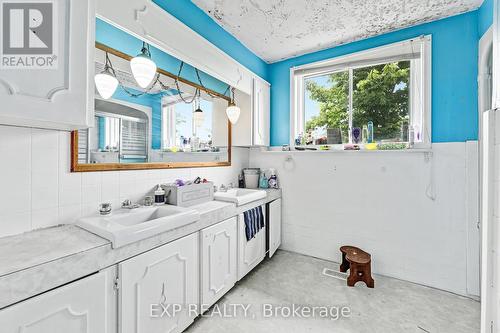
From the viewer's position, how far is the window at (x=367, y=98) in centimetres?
216

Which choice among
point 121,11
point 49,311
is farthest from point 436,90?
point 49,311

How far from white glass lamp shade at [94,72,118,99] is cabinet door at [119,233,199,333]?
1.09 metres

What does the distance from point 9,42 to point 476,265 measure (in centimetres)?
346

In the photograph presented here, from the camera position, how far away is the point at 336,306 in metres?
1.80

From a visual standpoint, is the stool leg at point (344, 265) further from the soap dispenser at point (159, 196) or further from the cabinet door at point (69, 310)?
the cabinet door at point (69, 310)

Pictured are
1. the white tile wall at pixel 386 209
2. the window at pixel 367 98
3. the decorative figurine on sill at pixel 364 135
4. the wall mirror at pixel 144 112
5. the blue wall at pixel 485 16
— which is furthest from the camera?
the decorative figurine on sill at pixel 364 135

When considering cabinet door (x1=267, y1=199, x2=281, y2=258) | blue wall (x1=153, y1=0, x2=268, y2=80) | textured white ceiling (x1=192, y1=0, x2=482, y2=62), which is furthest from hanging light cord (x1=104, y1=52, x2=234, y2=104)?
cabinet door (x1=267, y1=199, x2=281, y2=258)

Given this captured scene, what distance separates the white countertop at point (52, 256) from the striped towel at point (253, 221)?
2.92 ft

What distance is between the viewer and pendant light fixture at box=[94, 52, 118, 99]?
4.64 feet

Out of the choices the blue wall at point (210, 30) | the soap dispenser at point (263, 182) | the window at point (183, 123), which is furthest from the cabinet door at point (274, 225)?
the blue wall at point (210, 30)

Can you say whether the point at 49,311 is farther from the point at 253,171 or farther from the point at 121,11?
the point at 253,171

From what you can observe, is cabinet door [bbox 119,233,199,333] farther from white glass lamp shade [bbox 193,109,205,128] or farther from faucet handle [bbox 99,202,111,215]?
white glass lamp shade [bbox 193,109,205,128]

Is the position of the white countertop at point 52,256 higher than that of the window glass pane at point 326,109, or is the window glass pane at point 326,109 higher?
the window glass pane at point 326,109

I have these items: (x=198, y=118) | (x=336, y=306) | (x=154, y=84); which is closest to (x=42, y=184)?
(x=154, y=84)
